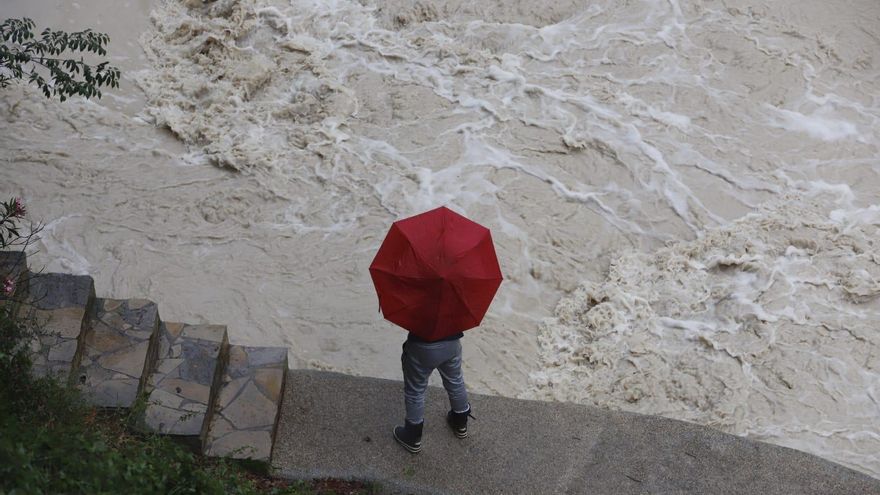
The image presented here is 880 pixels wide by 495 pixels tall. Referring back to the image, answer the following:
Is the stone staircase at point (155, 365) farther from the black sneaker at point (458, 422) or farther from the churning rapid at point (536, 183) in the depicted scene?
the churning rapid at point (536, 183)

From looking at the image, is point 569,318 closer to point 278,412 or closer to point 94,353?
point 278,412

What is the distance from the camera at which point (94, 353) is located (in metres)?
4.36

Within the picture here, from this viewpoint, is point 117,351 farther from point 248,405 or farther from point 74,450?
point 74,450

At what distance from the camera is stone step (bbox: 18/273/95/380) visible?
417cm

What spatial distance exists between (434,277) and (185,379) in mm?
1668

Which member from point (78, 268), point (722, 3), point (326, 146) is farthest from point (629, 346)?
point (722, 3)

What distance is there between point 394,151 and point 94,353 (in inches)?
169

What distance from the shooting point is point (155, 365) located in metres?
4.48

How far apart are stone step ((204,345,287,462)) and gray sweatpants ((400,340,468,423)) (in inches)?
31.2

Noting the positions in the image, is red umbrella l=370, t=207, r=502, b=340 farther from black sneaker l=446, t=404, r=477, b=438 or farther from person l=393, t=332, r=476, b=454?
black sneaker l=446, t=404, r=477, b=438

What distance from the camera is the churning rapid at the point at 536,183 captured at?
6176 millimetres

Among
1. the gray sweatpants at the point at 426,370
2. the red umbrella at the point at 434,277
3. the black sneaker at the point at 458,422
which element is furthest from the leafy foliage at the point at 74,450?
Result: the red umbrella at the point at 434,277

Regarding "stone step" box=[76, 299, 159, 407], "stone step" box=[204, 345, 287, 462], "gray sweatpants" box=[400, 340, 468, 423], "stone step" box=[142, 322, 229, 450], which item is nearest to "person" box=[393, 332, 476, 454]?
"gray sweatpants" box=[400, 340, 468, 423]

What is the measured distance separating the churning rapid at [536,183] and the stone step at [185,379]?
156 centimetres
